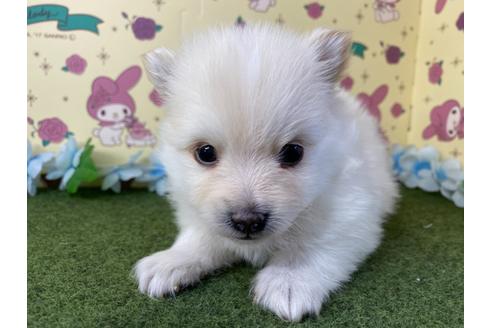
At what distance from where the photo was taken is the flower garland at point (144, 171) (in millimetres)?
3467

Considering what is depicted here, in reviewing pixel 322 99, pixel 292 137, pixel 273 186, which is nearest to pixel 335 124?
pixel 322 99

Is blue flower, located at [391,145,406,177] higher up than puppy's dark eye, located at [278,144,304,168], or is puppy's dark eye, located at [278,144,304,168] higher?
puppy's dark eye, located at [278,144,304,168]

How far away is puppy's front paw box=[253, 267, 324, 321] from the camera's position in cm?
187

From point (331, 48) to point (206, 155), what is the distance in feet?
3.01

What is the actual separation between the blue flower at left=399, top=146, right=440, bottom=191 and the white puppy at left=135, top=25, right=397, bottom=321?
1660mm

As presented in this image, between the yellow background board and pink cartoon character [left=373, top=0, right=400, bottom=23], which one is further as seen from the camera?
pink cartoon character [left=373, top=0, right=400, bottom=23]

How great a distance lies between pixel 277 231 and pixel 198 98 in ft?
2.40

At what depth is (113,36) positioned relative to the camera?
3.45 metres

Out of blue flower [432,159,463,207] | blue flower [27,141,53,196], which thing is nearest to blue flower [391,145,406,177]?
Result: blue flower [432,159,463,207]

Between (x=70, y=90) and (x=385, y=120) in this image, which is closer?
(x=70, y=90)

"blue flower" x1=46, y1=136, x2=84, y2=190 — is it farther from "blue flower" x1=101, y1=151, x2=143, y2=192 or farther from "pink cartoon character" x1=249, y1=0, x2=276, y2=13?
"pink cartoon character" x1=249, y1=0, x2=276, y2=13

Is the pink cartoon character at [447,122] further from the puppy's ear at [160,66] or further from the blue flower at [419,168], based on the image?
the puppy's ear at [160,66]

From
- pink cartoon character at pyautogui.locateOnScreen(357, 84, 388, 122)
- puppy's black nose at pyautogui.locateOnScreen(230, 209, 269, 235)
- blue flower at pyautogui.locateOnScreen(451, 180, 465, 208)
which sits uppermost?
pink cartoon character at pyautogui.locateOnScreen(357, 84, 388, 122)

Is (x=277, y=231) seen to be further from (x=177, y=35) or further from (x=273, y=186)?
(x=177, y=35)
